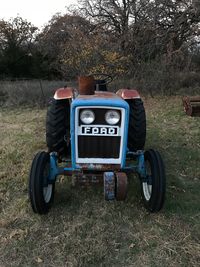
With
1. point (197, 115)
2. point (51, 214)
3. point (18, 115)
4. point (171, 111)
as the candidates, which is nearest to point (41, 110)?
point (18, 115)

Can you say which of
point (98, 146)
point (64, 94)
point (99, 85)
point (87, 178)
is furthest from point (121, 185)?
point (99, 85)

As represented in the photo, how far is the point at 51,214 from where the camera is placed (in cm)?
338

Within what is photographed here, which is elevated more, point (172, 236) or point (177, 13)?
point (177, 13)

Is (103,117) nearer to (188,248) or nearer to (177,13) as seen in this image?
(188,248)

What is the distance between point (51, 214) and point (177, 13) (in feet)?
27.8

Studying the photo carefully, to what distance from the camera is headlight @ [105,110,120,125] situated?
325 cm

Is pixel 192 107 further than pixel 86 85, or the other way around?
pixel 192 107

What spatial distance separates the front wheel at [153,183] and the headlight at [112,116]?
0.59m

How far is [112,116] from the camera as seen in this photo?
3.26 metres

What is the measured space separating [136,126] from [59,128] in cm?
96

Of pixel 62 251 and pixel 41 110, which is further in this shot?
pixel 41 110

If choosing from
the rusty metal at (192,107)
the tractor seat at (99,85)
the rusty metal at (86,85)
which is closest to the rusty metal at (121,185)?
the rusty metal at (86,85)

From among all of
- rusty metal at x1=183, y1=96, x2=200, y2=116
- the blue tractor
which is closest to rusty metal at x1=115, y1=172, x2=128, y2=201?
the blue tractor

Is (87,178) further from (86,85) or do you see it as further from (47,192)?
(86,85)
